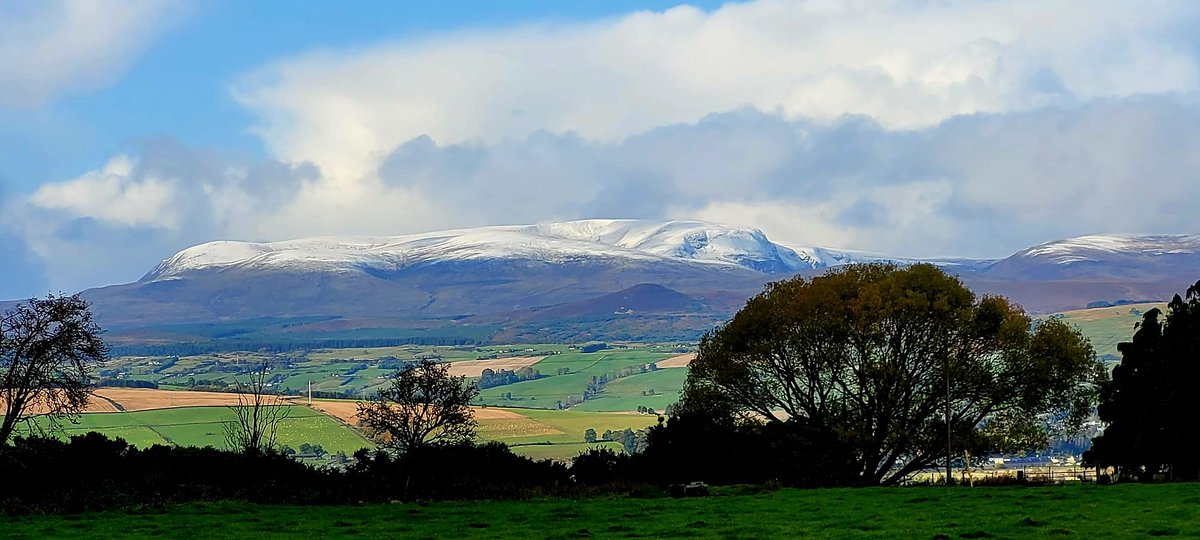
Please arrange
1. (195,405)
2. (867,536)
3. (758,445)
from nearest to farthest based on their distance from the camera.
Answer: (867,536)
(758,445)
(195,405)

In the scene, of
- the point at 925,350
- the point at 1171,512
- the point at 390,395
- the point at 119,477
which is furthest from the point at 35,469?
the point at 925,350

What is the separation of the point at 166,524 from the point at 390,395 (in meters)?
22.4

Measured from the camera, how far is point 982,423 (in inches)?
2266

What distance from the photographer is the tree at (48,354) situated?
38281 mm

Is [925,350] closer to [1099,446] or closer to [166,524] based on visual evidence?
[1099,446]

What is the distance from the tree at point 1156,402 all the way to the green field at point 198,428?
196 feet

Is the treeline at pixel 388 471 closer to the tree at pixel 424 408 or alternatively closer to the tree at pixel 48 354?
the tree at pixel 424 408

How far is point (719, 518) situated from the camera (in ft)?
104

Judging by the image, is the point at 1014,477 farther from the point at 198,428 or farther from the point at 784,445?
the point at 198,428

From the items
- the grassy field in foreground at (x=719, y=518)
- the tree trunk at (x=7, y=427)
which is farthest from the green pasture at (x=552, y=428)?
the grassy field in foreground at (x=719, y=518)

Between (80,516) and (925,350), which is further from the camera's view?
(925,350)

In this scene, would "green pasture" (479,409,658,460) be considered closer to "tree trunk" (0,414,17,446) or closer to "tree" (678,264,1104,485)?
"tree" (678,264,1104,485)

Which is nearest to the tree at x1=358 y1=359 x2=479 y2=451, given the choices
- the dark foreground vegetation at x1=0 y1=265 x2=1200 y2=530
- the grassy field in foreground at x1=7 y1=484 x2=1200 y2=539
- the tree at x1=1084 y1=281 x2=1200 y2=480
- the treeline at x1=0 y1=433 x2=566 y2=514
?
the dark foreground vegetation at x1=0 y1=265 x2=1200 y2=530

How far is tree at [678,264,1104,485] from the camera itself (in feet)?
183
